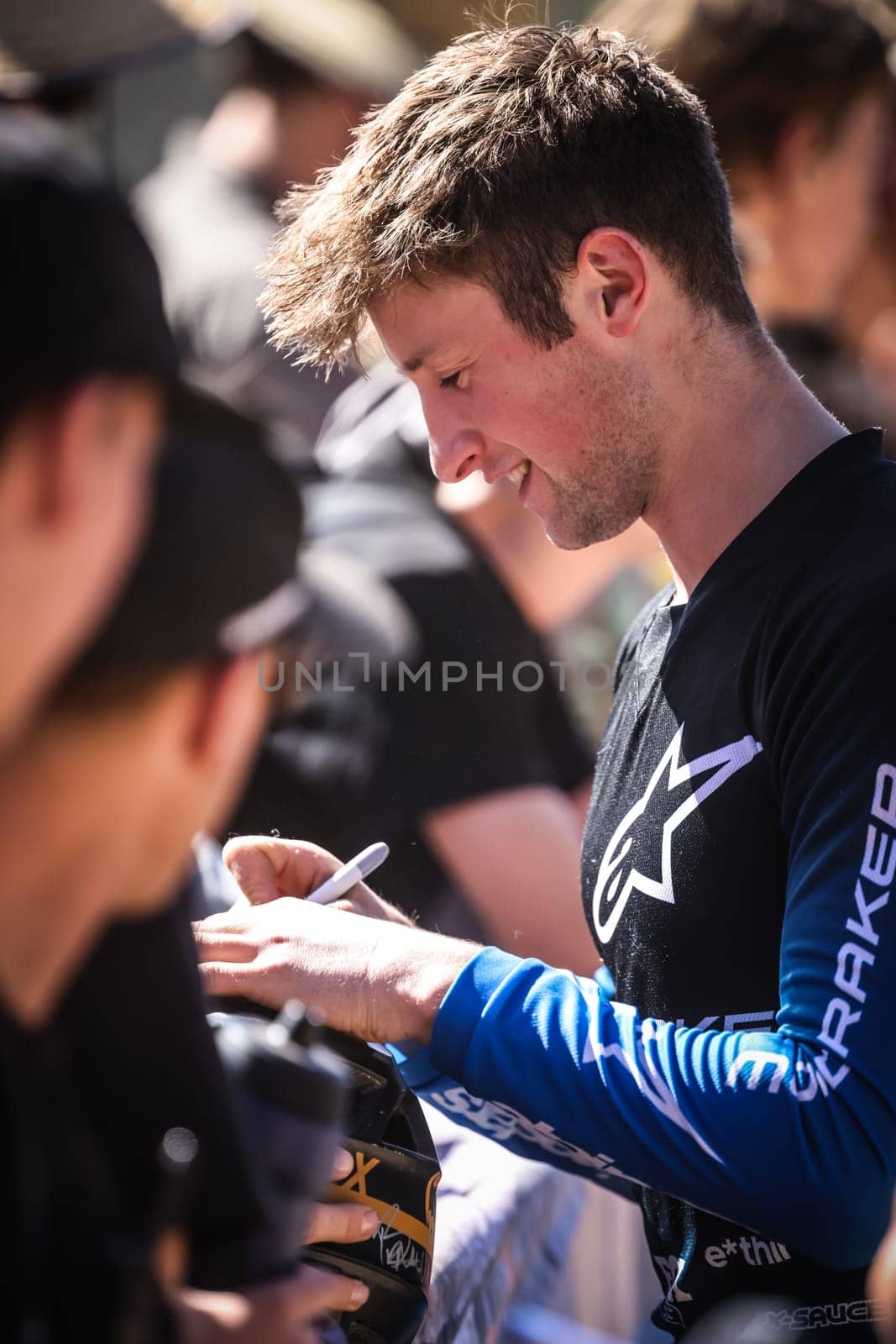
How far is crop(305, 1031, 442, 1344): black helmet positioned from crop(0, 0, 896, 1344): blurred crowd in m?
0.04

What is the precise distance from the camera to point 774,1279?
1.31 m

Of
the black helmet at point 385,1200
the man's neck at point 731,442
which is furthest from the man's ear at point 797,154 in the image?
the black helmet at point 385,1200

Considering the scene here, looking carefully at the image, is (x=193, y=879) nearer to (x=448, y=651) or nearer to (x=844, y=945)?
(x=844, y=945)

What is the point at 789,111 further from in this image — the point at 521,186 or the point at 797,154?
the point at 521,186

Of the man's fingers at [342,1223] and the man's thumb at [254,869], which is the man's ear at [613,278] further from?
the man's fingers at [342,1223]

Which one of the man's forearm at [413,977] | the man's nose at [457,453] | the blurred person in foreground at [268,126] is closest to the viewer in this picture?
the man's forearm at [413,977]

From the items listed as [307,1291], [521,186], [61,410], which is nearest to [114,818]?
[61,410]

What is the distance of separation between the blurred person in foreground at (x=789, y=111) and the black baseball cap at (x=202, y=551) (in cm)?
197

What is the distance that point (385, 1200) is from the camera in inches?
45.2

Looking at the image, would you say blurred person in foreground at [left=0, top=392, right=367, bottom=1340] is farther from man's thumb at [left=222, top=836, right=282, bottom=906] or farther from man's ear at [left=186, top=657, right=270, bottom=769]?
man's thumb at [left=222, top=836, right=282, bottom=906]

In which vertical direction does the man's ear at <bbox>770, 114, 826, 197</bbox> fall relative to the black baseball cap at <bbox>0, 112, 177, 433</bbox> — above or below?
above

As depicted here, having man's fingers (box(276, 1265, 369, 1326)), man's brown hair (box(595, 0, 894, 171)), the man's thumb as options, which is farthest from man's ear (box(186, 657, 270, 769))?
man's brown hair (box(595, 0, 894, 171))

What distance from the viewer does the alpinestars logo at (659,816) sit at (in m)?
1.28

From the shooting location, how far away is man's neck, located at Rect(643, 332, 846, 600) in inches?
54.3
